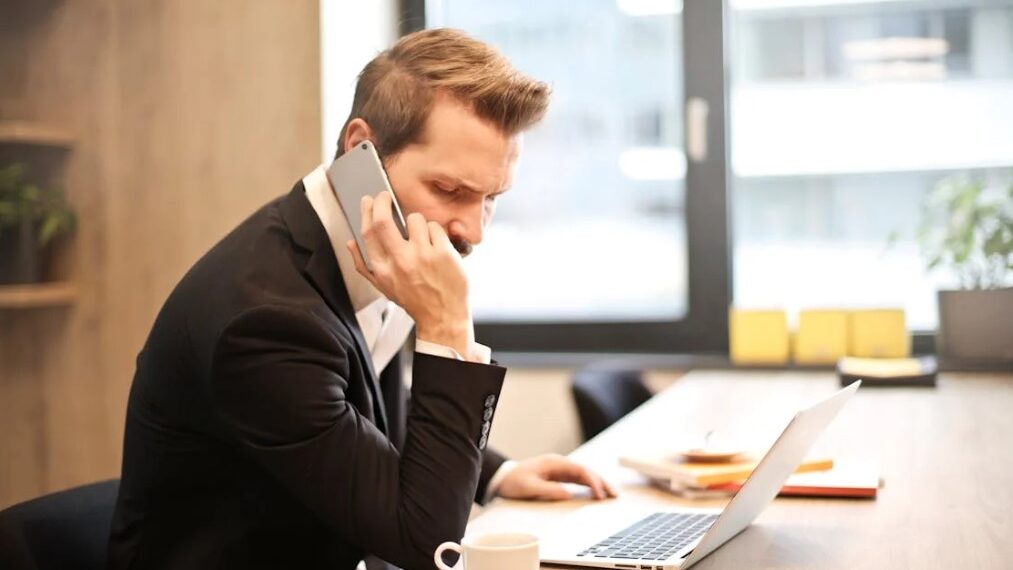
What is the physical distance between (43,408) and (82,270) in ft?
1.49

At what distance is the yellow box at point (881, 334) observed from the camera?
321 centimetres

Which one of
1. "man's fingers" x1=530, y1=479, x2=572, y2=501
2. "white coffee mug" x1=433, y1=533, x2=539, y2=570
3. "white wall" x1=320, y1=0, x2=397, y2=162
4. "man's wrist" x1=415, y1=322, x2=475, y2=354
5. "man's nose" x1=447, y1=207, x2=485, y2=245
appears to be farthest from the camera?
"white wall" x1=320, y1=0, x2=397, y2=162

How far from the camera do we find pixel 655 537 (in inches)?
54.6

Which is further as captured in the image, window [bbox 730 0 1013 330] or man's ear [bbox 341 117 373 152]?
window [bbox 730 0 1013 330]

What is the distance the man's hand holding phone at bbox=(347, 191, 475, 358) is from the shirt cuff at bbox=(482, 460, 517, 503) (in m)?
0.38

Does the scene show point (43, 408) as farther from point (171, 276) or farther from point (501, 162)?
point (501, 162)

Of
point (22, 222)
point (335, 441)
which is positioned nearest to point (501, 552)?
point (335, 441)

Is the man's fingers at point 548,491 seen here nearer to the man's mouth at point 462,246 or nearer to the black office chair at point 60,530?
the man's mouth at point 462,246

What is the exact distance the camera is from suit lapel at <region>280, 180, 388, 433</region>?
4.88ft

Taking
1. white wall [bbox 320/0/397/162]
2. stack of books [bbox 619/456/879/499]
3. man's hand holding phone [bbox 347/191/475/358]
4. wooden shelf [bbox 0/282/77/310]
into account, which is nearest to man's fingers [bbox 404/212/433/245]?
man's hand holding phone [bbox 347/191/475/358]

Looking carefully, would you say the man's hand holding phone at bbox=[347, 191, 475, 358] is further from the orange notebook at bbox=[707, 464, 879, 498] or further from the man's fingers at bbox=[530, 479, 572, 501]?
the orange notebook at bbox=[707, 464, 879, 498]

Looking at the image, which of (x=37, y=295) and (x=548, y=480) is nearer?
(x=548, y=480)

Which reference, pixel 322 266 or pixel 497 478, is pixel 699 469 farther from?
pixel 322 266

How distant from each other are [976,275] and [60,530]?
8.38 feet
